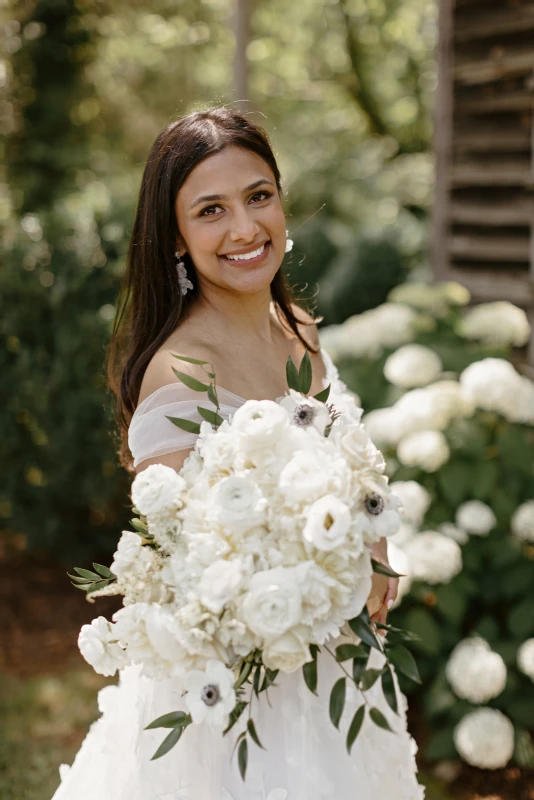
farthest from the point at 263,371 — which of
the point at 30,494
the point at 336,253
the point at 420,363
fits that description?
the point at 336,253

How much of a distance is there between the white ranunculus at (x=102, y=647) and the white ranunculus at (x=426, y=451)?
71.8 inches

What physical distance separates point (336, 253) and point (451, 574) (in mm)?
3526

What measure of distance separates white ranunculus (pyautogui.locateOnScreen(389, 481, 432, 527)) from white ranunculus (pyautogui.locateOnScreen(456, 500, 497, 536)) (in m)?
0.14

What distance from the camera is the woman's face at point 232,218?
6.50 feet

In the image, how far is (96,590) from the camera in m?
1.68

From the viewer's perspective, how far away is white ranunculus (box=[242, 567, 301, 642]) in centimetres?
138

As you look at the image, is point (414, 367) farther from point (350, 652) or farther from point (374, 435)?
point (350, 652)

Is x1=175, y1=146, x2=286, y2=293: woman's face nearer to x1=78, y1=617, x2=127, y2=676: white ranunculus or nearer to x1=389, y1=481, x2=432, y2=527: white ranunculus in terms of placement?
x1=78, y1=617, x2=127, y2=676: white ranunculus

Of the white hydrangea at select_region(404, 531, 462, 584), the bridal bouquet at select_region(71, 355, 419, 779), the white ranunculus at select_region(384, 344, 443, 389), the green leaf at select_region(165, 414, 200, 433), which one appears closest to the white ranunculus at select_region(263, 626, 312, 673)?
the bridal bouquet at select_region(71, 355, 419, 779)

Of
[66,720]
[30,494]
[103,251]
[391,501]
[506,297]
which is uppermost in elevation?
[391,501]

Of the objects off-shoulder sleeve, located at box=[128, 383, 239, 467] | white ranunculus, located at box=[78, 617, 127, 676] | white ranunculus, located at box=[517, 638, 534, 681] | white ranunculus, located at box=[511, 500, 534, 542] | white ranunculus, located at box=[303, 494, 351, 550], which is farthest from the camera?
white ranunculus, located at box=[511, 500, 534, 542]

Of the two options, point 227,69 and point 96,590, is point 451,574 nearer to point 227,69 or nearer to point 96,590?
point 96,590

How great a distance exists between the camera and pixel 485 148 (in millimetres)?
4719

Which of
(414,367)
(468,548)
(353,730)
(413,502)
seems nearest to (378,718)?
(353,730)
